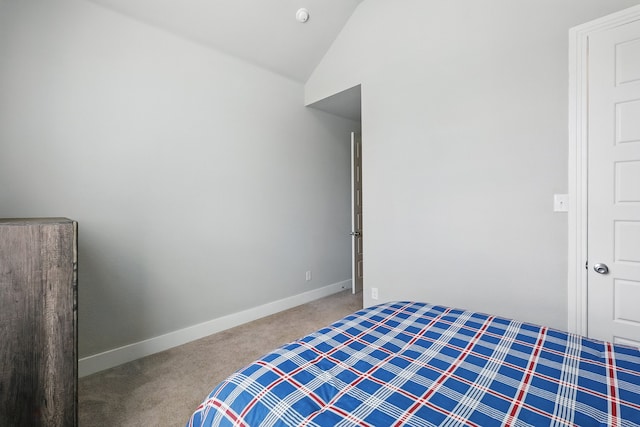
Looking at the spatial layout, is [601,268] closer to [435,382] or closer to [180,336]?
[435,382]

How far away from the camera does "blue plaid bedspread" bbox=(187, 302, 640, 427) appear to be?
0.84 m

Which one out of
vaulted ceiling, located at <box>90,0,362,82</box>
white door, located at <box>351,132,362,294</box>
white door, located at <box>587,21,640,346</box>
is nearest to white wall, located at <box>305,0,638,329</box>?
white door, located at <box>587,21,640,346</box>

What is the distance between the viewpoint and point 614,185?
1730mm

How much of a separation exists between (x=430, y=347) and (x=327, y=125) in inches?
129

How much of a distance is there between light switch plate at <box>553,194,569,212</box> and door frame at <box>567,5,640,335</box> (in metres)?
0.02

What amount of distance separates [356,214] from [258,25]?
2372 millimetres

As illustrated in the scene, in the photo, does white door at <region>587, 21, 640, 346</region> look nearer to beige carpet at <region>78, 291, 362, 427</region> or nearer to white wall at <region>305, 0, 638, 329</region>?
white wall at <region>305, 0, 638, 329</region>

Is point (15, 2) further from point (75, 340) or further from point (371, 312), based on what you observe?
point (371, 312)

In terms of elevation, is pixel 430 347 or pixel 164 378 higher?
pixel 430 347

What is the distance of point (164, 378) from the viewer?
2.20 m

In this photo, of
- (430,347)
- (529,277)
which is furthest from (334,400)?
(529,277)

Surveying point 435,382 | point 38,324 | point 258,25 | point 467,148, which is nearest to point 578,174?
point 467,148

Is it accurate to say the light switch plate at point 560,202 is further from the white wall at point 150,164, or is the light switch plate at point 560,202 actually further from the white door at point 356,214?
the white wall at point 150,164

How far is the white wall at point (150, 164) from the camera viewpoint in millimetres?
2049
